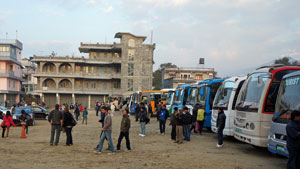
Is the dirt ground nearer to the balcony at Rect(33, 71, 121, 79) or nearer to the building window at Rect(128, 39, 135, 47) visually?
the balcony at Rect(33, 71, 121, 79)

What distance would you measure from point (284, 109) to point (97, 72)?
61.9 m

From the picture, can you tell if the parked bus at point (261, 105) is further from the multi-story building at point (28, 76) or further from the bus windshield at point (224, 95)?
the multi-story building at point (28, 76)

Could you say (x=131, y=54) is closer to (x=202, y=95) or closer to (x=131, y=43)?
(x=131, y=43)

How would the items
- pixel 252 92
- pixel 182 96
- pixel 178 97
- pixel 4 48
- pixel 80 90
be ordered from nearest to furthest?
pixel 252 92 < pixel 182 96 < pixel 178 97 < pixel 4 48 < pixel 80 90

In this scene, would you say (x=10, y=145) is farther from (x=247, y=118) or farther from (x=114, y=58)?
(x=114, y=58)

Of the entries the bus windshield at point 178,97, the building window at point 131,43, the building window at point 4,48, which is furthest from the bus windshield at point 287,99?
the building window at point 131,43

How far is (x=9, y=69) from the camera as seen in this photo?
59500 mm

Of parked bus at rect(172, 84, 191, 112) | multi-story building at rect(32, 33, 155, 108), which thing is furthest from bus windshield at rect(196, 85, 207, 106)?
multi-story building at rect(32, 33, 155, 108)

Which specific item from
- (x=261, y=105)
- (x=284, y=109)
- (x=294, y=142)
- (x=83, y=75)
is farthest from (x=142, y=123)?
(x=83, y=75)

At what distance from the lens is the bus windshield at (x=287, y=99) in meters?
9.43

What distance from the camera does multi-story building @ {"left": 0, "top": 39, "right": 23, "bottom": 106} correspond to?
5703 cm

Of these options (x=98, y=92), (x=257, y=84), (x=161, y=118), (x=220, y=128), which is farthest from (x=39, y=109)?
(x=98, y=92)

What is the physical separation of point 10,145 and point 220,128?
9254mm

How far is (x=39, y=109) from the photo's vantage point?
32.8m
